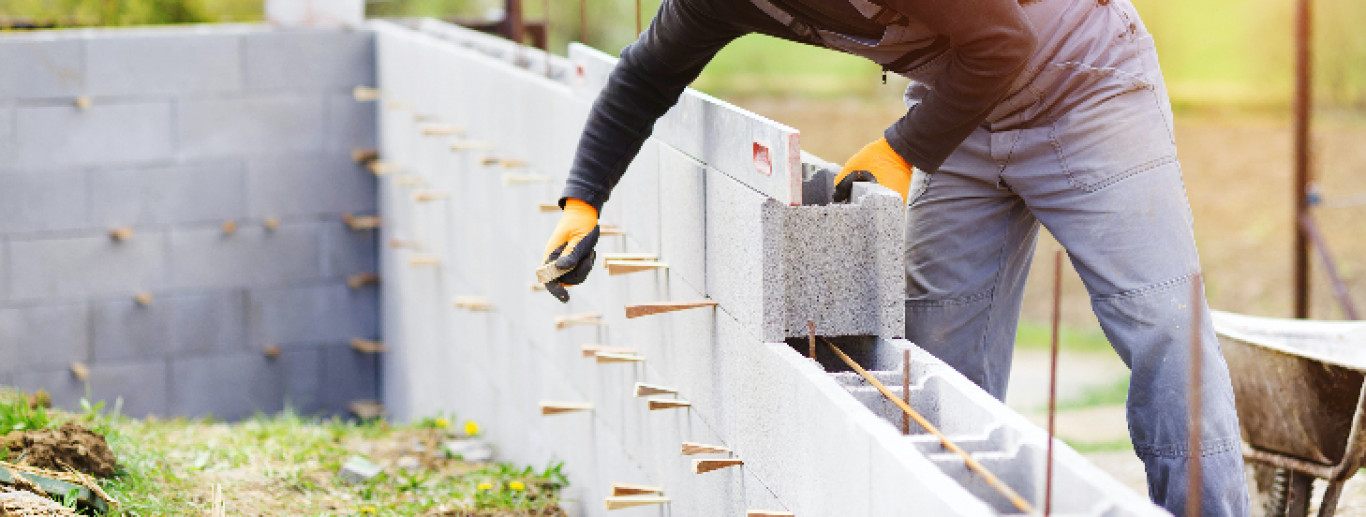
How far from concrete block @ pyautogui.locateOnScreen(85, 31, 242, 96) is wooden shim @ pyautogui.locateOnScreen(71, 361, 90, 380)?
1.50 m

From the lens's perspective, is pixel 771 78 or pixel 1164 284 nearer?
pixel 1164 284

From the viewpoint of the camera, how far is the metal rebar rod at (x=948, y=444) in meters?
2.21

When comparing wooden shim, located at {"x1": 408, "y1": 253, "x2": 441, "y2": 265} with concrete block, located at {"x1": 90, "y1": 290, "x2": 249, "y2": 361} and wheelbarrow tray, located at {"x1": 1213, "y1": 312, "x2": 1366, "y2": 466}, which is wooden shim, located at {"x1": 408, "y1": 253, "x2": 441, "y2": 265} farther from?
wheelbarrow tray, located at {"x1": 1213, "y1": 312, "x2": 1366, "y2": 466}

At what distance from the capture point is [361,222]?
8.30 meters

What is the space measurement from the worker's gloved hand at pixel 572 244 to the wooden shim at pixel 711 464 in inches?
21.6

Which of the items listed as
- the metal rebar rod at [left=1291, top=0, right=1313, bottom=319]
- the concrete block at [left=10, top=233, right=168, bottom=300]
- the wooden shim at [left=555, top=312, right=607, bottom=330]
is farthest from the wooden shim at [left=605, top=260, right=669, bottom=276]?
the concrete block at [left=10, top=233, right=168, bottom=300]

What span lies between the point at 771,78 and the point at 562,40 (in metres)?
3.36

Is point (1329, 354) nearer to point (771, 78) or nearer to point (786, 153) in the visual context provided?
point (786, 153)

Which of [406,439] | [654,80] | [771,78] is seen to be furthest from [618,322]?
[771,78]

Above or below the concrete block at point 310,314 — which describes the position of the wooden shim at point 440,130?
above

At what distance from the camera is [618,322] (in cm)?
460

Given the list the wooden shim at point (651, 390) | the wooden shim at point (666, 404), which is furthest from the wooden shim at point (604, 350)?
the wooden shim at point (666, 404)

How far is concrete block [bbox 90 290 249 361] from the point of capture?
7973mm

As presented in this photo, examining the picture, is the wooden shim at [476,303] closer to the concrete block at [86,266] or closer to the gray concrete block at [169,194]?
the gray concrete block at [169,194]
